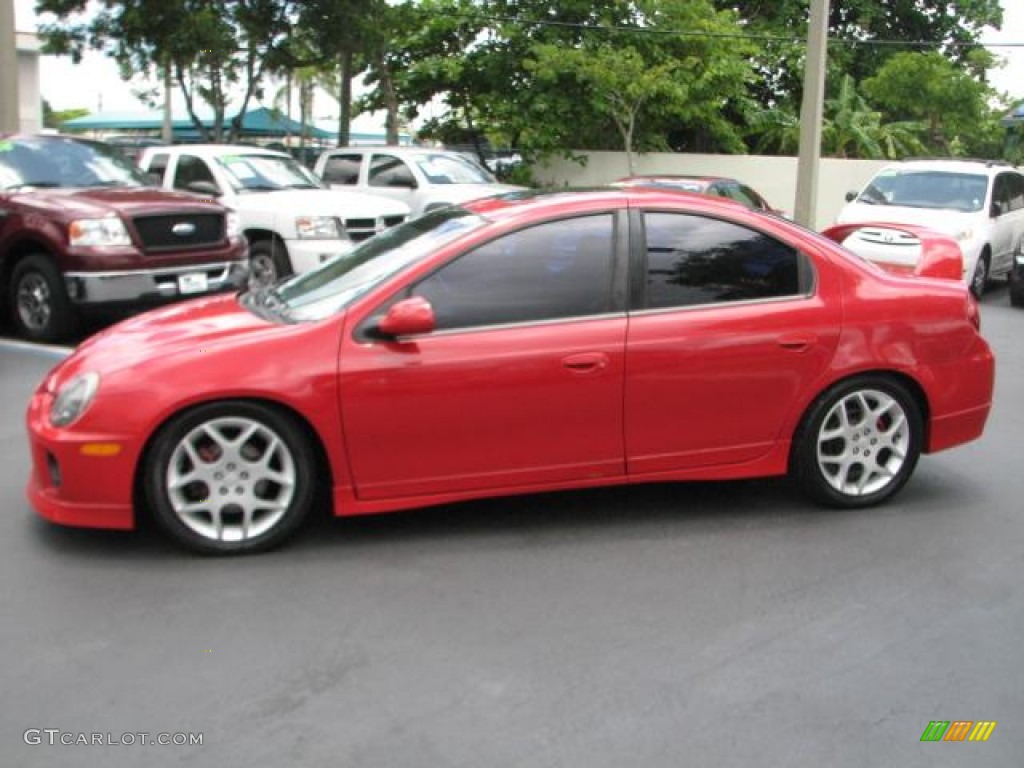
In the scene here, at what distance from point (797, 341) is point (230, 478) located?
2.54 m

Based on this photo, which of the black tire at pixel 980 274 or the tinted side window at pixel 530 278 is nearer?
the tinted side window at pixel 530 278

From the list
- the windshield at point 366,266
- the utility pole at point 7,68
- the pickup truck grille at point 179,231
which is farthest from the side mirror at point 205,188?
the windshield at point 366,266

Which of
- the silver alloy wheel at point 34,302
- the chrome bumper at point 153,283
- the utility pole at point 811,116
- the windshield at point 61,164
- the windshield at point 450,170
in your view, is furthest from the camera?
the utility pole at point 811,116

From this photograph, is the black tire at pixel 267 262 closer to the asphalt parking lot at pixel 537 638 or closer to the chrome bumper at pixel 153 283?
the chrome bumper at pixel 153 283

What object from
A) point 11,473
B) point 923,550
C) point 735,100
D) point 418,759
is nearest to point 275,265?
point 11,473

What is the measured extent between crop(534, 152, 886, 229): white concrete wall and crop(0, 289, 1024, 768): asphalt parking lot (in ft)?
71.3

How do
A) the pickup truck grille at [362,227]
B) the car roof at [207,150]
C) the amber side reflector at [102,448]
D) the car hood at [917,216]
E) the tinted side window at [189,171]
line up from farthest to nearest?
the car hood at [917,216]
the car roof at [207,150]
the tinted side window at [189,171]
the pickup truck grille at [362,227]
the amber side reflector at [102,448]

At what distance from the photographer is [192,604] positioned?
14.1 feet

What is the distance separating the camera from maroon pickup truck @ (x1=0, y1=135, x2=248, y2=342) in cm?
929

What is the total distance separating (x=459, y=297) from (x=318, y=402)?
2.47ft

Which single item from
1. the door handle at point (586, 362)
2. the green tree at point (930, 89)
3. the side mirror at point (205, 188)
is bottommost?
the door handle at point (586, 362)

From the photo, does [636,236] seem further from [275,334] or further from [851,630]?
[851,630]

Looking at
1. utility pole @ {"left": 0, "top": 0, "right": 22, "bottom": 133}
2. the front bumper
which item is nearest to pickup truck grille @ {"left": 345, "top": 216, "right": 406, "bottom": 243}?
utility pole @ {"left": 0, "top": 0, "right": 22, "bottom": 133}

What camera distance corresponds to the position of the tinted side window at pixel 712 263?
518 centimetres
